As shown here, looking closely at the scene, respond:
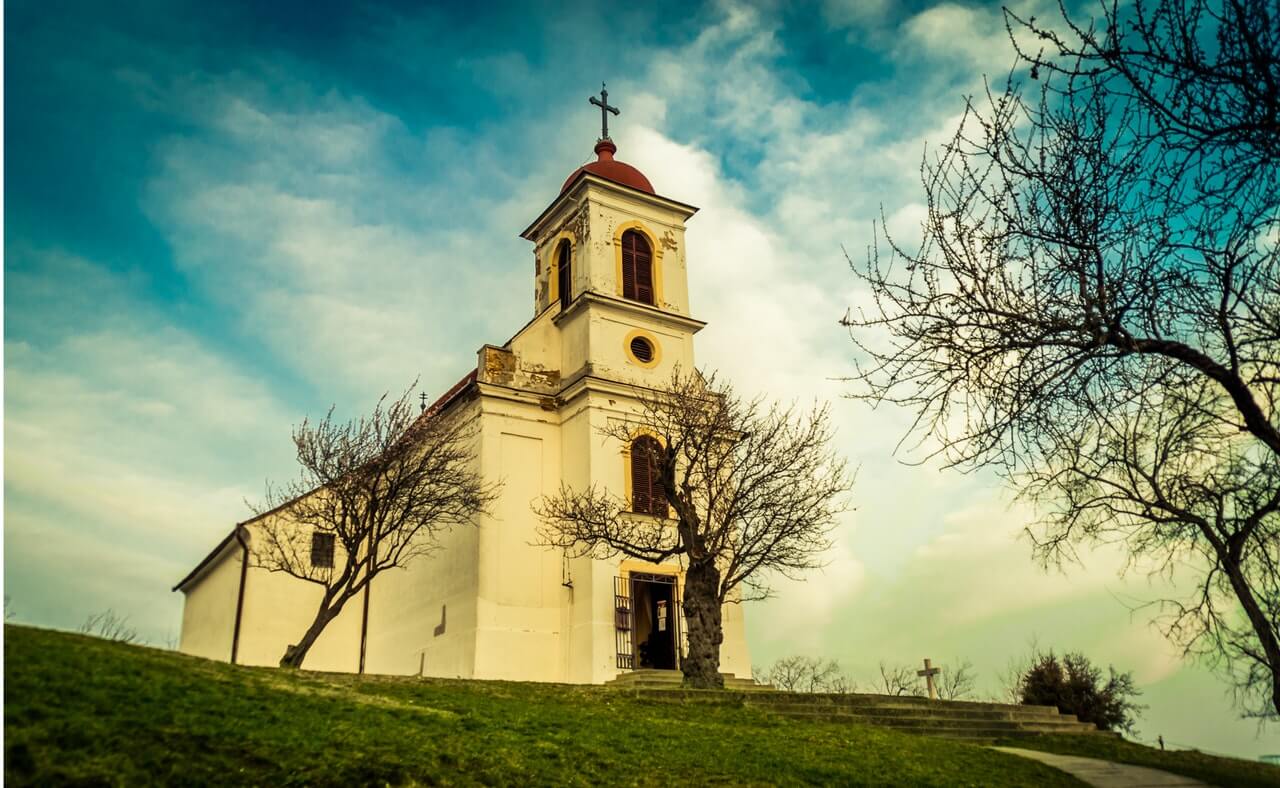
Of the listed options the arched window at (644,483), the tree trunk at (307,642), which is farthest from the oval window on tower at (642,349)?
the tree trunk at (307,642)

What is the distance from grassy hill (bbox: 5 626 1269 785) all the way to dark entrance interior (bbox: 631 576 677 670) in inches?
354

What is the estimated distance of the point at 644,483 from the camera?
26.2 meters

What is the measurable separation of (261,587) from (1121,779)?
2379cm

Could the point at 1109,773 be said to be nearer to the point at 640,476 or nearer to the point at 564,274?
the point at 640,476

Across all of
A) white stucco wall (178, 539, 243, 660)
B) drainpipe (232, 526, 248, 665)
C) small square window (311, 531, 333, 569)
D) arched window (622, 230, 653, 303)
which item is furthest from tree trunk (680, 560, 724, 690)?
white stucco wall (178, 539, 243, 660)

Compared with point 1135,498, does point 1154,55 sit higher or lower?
higher

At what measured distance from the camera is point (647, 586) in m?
26.3

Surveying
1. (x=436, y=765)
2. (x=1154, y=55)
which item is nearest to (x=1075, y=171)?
(x=1154, y=55)

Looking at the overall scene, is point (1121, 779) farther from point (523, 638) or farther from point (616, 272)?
point (616, 272)

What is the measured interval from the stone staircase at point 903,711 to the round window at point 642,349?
1141 cm

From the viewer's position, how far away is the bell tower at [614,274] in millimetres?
27922

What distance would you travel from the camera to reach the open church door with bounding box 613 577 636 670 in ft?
76.9

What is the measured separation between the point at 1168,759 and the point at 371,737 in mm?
14971

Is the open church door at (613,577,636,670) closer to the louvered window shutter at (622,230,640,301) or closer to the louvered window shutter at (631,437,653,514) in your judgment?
the louvered window shutter at (631,437,653,514)
